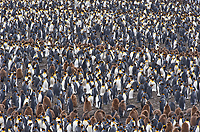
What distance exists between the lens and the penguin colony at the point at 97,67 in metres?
11.3

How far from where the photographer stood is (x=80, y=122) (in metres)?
10.9

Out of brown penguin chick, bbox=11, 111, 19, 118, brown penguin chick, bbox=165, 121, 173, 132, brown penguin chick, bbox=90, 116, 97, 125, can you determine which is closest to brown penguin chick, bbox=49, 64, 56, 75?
brown penguin chick, bbox=11, 111, 19, 118

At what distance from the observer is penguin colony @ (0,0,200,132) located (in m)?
11.3

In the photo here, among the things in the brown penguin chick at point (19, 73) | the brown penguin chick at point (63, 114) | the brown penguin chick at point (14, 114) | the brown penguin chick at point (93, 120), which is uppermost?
the brown penguin chick at point (19, 73)

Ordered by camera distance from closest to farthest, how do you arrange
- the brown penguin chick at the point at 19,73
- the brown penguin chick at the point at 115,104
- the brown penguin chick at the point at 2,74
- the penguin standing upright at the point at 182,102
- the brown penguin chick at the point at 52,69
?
the brown penguin chick at the point at 115,104, the penguin standing upright at the point at 182,102, the brown penguin chick at the point at 2,74, the brown penguin chick at the point at 19,73, the brown penguin chick at the point at 52,69

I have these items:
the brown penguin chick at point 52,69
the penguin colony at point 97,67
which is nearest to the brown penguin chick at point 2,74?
the penguin colony at point 97,67

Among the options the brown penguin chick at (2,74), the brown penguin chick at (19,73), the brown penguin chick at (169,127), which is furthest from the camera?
the brown penguin chick at (19,73)

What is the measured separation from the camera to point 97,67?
1553cm

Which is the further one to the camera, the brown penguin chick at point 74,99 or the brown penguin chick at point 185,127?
the brown penguin chick at point 74,99

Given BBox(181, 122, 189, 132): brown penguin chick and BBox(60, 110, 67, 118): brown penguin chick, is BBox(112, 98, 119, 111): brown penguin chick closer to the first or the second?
BBox(60, 110, 67, 118): brown penguin chick

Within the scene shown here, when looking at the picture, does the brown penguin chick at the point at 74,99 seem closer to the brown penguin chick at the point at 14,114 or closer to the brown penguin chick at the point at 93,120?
the brown penguin chick at the point at 93,120

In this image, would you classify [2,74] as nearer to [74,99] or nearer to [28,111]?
[28,111]

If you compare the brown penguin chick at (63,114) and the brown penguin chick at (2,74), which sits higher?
the brown penguin chick at (2,74)

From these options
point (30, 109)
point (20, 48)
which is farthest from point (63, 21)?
point (30, 109)
